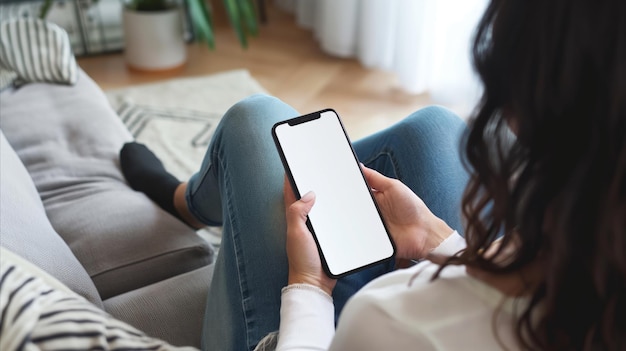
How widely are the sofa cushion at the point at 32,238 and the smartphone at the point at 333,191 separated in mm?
292

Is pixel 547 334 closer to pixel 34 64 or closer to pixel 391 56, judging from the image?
pixel 34 64

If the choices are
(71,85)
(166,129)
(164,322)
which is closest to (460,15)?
(166,129)

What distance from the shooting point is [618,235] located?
1.46 ft

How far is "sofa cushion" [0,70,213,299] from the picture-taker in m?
0.95

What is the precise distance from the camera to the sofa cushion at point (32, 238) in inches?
30.0

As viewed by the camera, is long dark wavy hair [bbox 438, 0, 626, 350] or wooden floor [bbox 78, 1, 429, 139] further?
wooden floor [bbox 78, 1, 429, 139]

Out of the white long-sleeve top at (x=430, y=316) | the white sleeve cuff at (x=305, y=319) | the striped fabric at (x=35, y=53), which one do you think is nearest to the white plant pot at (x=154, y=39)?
the striped fabric at (x=35, y=53)

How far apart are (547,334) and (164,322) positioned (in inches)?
20.4

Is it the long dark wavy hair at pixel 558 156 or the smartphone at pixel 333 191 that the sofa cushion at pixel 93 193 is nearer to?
the smartphone at pixel 333 191

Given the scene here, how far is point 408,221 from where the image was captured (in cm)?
83

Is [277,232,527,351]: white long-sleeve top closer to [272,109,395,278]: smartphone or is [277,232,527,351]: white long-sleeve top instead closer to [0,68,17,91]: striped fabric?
[272,109,395,278]: smartphone

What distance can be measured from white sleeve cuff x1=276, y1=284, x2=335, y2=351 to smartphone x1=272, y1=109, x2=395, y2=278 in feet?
0.19

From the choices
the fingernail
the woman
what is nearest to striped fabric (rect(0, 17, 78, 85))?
the fingernail

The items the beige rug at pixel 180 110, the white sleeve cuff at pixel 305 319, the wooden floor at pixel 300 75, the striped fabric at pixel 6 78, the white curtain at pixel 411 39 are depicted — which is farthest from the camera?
the wooden floor at pixel 300 75
